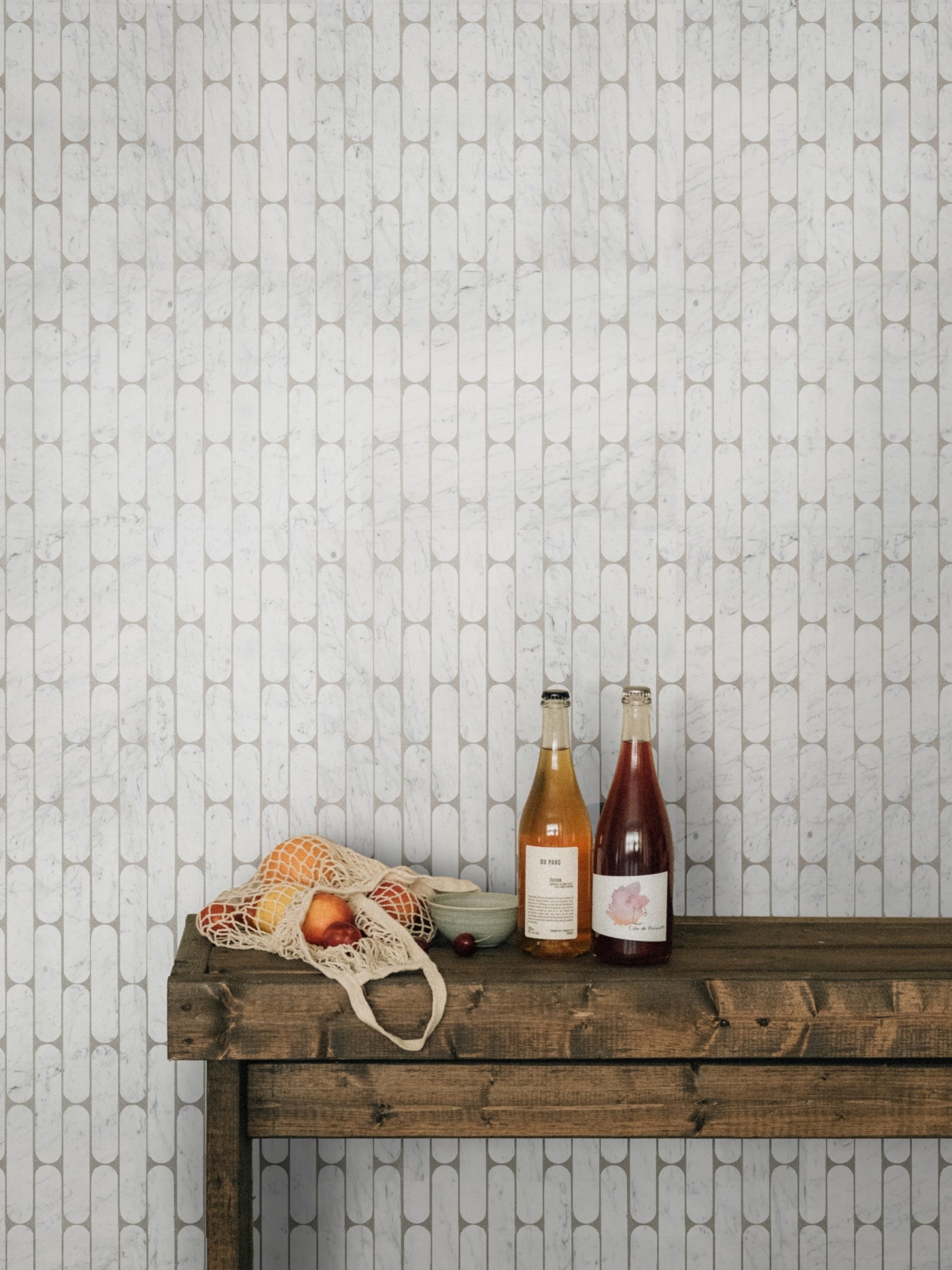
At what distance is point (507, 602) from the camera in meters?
1.35

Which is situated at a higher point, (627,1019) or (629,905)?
(629,905)

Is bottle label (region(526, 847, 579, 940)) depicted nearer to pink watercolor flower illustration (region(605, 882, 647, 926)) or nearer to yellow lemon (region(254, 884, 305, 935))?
pink watercolor flower illustration (region(605, 882, 647, 926))

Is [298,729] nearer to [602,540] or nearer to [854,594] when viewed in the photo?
[602,540]

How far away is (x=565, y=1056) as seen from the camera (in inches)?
41.7

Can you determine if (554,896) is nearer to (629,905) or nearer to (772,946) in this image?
(629,905)

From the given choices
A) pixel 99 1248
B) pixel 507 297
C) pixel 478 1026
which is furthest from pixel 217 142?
pixel 99 1248

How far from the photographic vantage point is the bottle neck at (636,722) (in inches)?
46.3

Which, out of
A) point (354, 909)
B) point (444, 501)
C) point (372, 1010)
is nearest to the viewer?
point (372, 1010)

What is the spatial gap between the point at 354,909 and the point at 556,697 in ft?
1.05

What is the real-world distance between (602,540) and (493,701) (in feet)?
0.81

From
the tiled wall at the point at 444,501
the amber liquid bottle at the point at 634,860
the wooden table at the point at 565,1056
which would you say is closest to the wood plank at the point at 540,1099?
the wooden table at the point at 565,1056

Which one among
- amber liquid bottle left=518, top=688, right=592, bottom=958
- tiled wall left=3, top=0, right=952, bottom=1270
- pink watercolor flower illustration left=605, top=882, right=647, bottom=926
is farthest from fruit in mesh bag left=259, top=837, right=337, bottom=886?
pink watercolor flower illustration left=605, top=882, right=647, bottom=926

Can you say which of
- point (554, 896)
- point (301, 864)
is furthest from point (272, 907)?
point (554, 896)

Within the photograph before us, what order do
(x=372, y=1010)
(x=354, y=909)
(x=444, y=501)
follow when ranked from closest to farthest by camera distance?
(x=372, y=1010) → (x=354, y=909) → (x=444, y=501)
